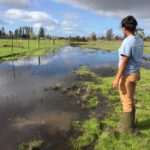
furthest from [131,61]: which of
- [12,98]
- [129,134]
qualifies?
[12,98]

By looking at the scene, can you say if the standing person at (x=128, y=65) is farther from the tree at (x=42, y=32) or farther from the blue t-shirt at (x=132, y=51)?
the tree at (x=42, y=32)

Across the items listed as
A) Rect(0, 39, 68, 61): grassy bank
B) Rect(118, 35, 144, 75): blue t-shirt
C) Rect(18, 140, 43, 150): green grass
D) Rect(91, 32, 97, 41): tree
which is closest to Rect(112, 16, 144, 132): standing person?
Rect(118, 35, 144, 75): blue t-shirt

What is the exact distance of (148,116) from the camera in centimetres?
926

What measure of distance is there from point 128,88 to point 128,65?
60 cm

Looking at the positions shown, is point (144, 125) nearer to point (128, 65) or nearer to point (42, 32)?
point (128, 65)

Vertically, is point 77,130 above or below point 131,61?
below

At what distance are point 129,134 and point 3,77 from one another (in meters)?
13.2

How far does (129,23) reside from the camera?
7.23 meters

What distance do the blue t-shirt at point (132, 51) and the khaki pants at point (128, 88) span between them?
131 mm

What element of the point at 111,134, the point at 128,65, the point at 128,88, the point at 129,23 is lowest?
the point at 111,134

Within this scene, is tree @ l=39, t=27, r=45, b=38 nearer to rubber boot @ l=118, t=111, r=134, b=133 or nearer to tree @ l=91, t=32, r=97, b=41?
→ tree @ l=91, t=32, r=97, b=41

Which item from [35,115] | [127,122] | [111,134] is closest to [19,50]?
[35,115]

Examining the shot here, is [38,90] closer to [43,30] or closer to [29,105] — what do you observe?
[29,105]

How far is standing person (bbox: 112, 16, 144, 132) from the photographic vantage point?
23.5 feet
